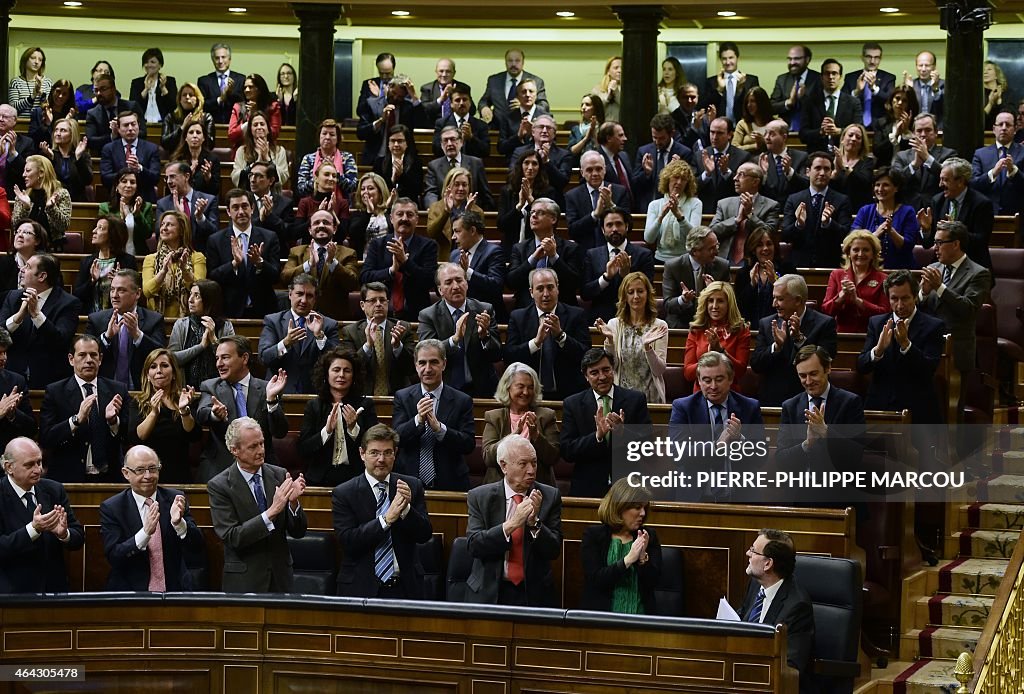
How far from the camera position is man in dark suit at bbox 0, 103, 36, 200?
9078 mm

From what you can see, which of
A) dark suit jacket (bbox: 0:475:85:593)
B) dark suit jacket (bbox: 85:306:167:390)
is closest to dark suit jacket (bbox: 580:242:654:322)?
dark suit jacket (bbox: 85:306:167:390)

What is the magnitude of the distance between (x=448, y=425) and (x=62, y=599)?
1768mm

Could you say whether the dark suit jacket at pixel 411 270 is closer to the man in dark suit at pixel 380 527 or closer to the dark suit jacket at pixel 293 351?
the dark suit jacket at pixel 293 351

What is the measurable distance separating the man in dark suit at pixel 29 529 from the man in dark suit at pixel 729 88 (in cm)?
634

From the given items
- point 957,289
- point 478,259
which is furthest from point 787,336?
point 478,259

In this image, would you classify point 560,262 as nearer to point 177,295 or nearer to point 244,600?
point 177,295

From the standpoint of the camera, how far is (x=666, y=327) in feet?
23.3

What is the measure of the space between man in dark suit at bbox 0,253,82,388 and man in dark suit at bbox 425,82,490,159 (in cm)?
300

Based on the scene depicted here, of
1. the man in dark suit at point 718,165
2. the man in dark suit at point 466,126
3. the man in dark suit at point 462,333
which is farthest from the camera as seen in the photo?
the man in dark suit at point 466,126

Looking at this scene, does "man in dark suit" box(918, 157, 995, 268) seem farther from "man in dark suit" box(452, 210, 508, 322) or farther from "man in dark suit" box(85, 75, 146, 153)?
"man in dark suit" box(85, 75, 146, 153)

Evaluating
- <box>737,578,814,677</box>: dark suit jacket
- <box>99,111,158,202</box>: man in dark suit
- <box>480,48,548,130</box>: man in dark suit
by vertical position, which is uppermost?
<box>480,48,548,130</box>: man in dark suit

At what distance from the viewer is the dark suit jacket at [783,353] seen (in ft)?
23.3

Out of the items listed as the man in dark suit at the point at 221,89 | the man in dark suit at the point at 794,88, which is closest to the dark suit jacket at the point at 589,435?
the man in dark suit at the point at 794,88

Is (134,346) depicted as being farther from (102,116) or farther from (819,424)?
(102,116)
